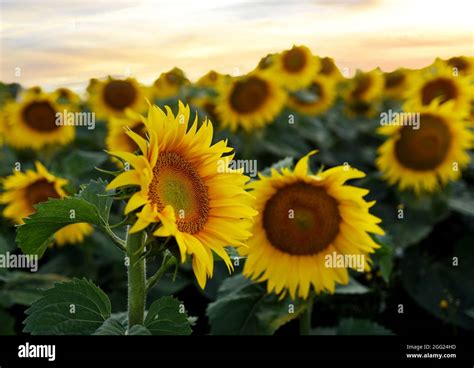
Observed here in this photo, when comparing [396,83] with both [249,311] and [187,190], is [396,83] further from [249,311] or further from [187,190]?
[187,190]

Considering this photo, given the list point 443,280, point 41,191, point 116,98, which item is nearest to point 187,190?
point 41,191

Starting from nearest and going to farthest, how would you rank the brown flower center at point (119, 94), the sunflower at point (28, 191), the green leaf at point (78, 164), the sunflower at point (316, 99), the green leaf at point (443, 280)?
1. the sunflower at point (28, 191)
2. the green leaf at point (78, 164)
3. the green leaf at point (443, 280)
4. the brown flower center at point (119, 94)
5. the sunflower at point (316, 99)

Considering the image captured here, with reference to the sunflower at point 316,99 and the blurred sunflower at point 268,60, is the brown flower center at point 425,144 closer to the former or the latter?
the sunflower at point 316,99

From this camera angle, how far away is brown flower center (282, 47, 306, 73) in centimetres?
564

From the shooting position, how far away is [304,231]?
197 centimetres

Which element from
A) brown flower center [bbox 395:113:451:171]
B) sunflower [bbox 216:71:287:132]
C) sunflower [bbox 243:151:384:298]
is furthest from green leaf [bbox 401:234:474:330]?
sunflower [bbox 216:71:287:132]

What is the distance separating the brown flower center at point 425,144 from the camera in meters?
3.03

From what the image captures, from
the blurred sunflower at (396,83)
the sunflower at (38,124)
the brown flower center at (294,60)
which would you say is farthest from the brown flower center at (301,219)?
the blurred sunflower at (396,83)

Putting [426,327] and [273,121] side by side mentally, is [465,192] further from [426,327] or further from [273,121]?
[273,121]

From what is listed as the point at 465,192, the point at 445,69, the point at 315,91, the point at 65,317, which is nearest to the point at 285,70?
the point at 315,91

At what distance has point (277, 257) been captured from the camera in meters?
1.97

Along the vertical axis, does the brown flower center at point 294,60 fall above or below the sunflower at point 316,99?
above

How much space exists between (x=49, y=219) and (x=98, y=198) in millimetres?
122

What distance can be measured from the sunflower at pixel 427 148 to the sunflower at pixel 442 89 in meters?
0.44
